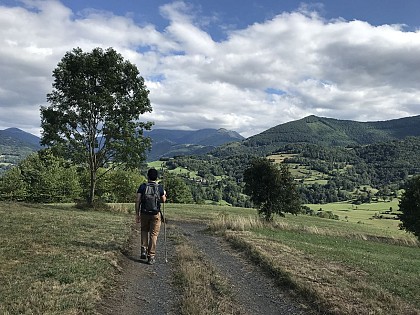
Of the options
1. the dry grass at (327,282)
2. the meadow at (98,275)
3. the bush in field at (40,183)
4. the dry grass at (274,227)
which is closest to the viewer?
the meadow at (98,275)

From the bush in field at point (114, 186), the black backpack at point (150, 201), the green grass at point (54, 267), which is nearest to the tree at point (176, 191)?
the bush in field at point (114, 186)

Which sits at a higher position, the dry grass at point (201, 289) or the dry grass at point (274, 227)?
the dry grass at point (201, 289)

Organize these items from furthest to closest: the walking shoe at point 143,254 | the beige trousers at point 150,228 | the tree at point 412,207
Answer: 1. the tree at point 412,207
2. the walking shoe at point 143,254
3. the beige trousers at point 150,228

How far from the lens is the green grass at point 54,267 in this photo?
22.8 feet

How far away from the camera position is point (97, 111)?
3141 cm

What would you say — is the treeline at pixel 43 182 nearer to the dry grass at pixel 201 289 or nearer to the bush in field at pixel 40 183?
the bush in field at pixel 40 183

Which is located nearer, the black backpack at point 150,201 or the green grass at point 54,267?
Answer: the green grass at point 54,267

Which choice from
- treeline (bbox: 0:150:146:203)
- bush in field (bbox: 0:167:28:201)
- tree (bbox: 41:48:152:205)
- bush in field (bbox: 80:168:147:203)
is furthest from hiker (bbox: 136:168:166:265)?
bush in field (bbox: 80:168:147:203)

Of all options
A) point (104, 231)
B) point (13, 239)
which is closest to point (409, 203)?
point (104, 231)

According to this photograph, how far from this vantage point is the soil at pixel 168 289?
789 cm

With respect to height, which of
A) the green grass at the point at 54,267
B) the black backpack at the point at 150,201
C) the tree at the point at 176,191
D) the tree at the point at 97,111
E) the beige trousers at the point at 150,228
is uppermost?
the tree at the point at 97,111

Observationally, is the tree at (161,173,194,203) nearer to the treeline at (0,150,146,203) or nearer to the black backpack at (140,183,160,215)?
the treeline at (0,150,146,203)

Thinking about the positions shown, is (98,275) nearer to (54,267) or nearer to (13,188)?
(54,267)

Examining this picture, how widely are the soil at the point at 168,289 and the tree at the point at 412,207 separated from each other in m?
37.2
